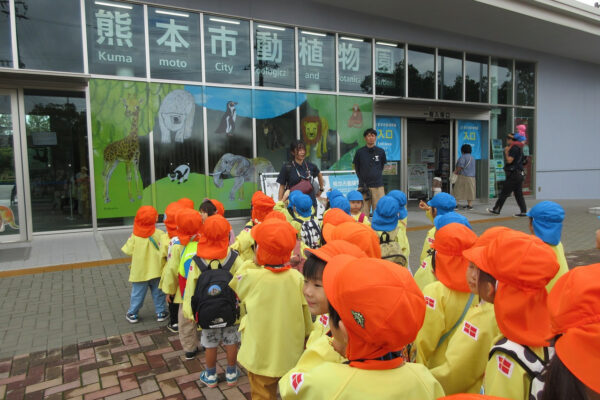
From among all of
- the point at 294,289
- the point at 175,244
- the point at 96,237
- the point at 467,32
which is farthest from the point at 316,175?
the point at 467,32

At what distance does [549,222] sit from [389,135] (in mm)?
9445

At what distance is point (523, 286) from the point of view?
1.57 metres

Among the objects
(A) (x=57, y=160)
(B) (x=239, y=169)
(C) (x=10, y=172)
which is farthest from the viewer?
(B) (x=239, y=169)

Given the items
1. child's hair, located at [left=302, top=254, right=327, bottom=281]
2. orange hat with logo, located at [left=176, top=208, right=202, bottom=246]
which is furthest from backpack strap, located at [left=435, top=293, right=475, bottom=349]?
orange hat with logo, located at [left=176, top=208, right=202, bottom=246]

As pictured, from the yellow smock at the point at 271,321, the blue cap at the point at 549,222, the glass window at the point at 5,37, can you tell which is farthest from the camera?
the glass window at the point at 5,37

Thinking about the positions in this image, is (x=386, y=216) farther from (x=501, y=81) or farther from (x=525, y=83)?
(x=525, y=83)

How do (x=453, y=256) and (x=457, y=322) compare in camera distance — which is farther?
(x=453, y=256)

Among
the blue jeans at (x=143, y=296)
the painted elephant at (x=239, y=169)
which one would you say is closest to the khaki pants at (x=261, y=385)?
the blue jeans at (x=143, y=296)

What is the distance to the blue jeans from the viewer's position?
440 cm

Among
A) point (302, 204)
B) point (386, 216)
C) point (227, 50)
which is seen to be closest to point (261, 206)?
point (302, 204)

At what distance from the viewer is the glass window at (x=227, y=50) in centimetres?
966

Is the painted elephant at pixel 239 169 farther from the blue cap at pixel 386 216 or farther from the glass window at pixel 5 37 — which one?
the blue cap at pixel 386 216

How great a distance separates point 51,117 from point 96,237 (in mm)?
2602

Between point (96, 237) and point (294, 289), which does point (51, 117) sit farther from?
point (294, 289)
